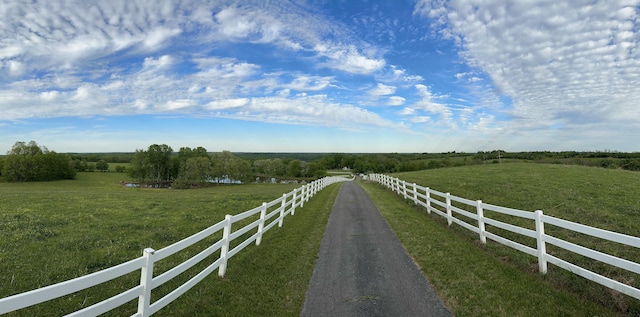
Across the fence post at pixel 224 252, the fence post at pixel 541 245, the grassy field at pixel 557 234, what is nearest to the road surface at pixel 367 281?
the grassy field at pixel 557 234

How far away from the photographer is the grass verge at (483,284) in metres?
4.96

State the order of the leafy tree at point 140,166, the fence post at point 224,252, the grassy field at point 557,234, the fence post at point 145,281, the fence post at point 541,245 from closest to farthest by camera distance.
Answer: the fence post at point 145,281, the grassy field at point 557,234, the fence post at point 541,245, the fence post at point 224,252, the leafy tree at point 140,166

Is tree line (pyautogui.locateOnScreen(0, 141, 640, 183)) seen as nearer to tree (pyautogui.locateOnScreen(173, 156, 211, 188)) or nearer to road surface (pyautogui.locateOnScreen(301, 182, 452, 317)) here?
tree (pyautogui.locateOnScreen(173, 156, 211, 188))

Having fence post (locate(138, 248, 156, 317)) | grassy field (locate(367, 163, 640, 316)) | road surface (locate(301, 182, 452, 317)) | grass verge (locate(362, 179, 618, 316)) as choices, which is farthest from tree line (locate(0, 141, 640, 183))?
fence post (locate(138, 248, 156, 317))

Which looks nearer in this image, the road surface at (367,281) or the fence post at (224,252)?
the road surface at (367,281)


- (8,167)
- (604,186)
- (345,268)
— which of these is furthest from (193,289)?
(8,167)

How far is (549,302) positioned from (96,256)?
9.19m

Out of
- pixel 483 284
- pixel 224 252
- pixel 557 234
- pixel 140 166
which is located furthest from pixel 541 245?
pixel 140 166

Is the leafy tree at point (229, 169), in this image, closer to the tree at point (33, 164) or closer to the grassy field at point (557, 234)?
the tree at point (33, 164)

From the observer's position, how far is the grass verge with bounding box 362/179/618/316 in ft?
16.3

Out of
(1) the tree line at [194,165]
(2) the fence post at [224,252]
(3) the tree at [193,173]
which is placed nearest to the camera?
(2) the fence post at [224,252]

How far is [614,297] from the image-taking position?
5.12m

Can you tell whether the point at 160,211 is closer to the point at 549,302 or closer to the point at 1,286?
the point at 1,286

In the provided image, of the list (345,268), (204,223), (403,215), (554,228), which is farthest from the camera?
(403,215)
